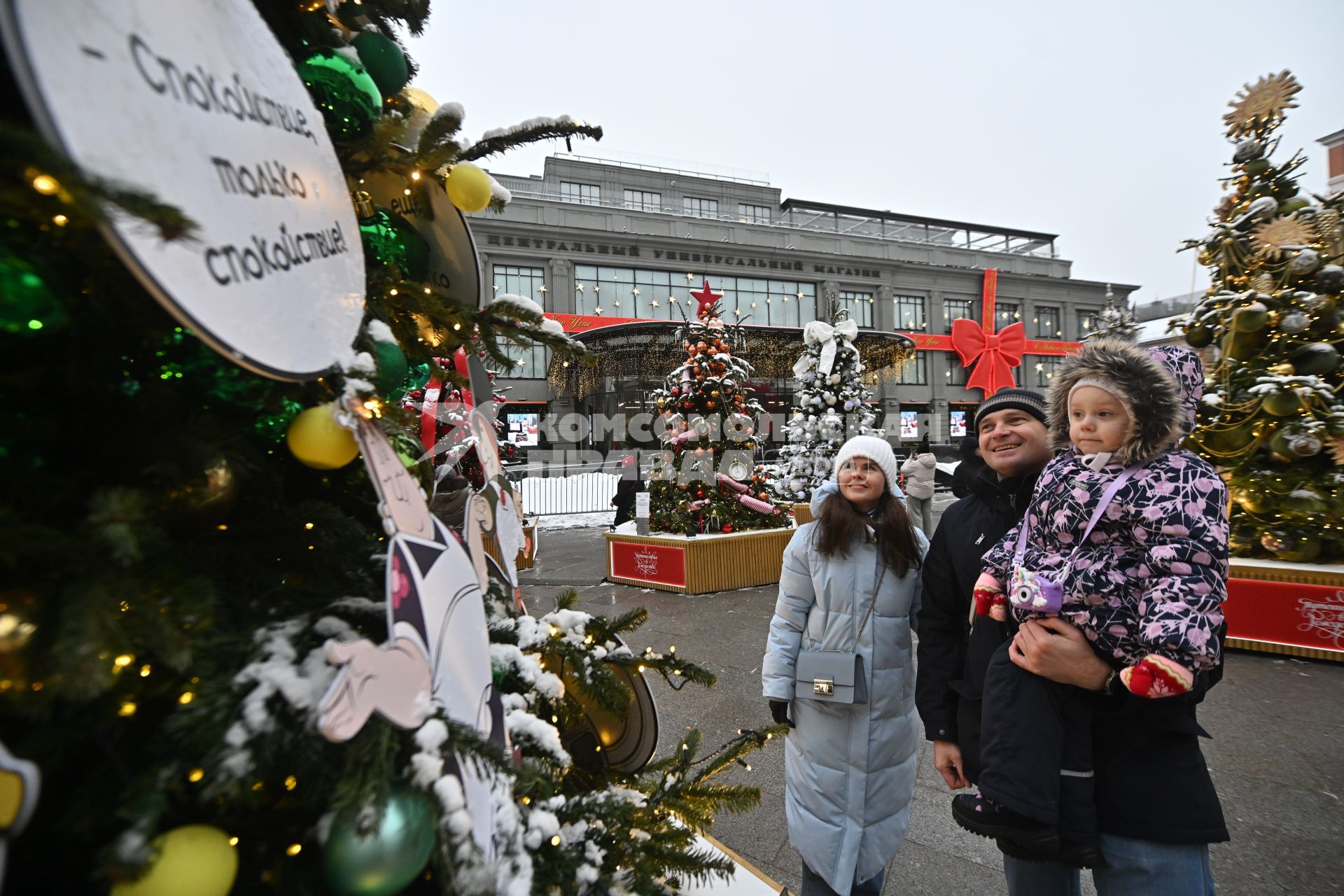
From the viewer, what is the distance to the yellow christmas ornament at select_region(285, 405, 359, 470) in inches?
33.6

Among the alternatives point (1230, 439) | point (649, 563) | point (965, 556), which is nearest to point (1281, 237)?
point (1230, 439)

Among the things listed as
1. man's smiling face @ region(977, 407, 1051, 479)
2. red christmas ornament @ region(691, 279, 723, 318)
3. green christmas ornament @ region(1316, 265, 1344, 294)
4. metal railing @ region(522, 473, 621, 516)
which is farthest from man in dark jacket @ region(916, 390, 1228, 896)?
metal railing @ region(522, 473, 621, 516)

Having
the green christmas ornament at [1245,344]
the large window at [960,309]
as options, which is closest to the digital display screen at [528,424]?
the green christmas ornament at [1245,344]

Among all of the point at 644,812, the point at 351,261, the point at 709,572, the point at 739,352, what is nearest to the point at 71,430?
the point at 351,261

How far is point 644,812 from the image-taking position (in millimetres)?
1342

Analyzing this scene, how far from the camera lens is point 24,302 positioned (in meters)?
0.60

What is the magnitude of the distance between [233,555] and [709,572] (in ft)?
24.8

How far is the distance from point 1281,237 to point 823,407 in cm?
720

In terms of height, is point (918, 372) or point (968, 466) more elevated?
point (918, 372)

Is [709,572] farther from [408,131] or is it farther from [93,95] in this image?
[93,95]

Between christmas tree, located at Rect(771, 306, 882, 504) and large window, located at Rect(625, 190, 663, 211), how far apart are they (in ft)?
96.4

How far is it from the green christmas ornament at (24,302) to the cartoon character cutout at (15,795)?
420mm

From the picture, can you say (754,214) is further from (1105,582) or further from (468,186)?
(468,186)

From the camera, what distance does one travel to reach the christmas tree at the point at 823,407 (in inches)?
476
